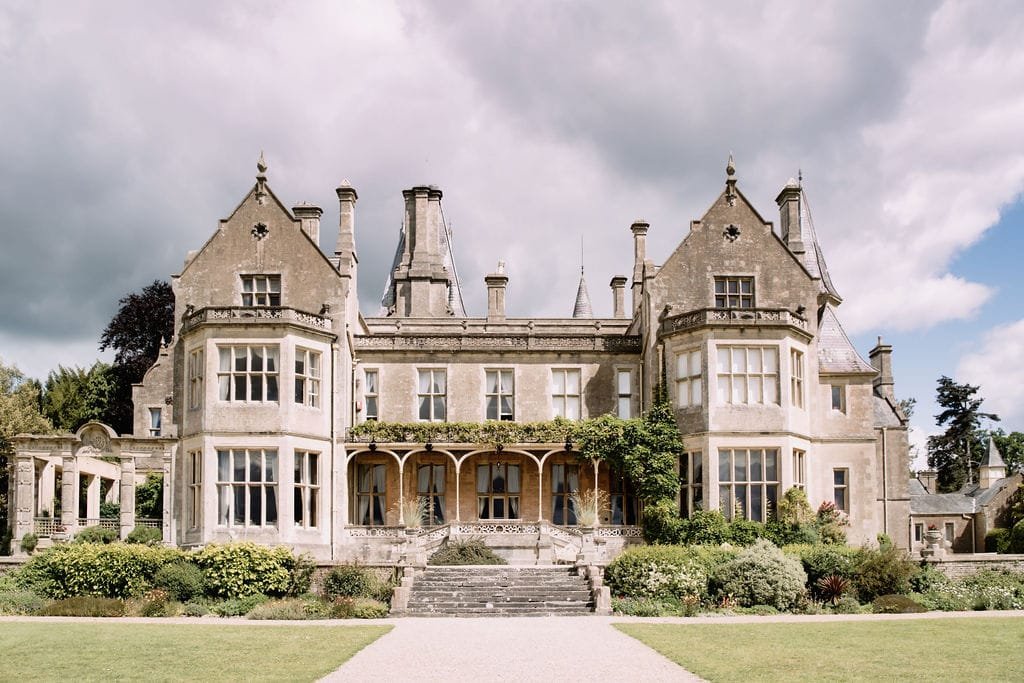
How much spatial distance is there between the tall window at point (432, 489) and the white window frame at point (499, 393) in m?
2.40

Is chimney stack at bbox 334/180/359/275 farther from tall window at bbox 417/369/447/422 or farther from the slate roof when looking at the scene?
the slate roof

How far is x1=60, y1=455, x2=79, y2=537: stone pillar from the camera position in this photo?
31938mm

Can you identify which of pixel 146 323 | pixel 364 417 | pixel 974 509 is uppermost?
pixel 146 323

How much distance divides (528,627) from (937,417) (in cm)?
6870

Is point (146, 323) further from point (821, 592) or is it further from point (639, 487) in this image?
point (821, 592)

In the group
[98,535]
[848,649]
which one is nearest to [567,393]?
[98,535]

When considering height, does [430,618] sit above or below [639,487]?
below

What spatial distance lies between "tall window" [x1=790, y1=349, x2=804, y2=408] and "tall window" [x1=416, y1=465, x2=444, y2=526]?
11.3m

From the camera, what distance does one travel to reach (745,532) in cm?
3052

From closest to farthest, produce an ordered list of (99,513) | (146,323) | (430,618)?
(430,618), (99,513), (146,323)

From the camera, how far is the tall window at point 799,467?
32.1 meters

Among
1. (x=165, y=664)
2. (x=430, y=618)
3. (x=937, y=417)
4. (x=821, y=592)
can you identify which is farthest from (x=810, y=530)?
(x=937, y=417)

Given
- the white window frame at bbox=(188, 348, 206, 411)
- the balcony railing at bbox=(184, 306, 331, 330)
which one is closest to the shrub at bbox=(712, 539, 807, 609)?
the balcony railing at bbox=(184, 306, 331, 330)

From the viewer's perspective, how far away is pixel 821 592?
26562 millimetres
